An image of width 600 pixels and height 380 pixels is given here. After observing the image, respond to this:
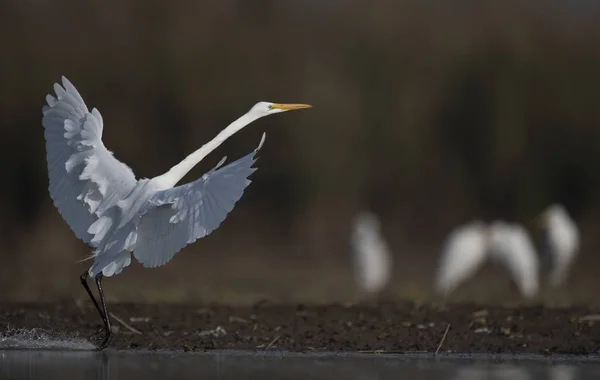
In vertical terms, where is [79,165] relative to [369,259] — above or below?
above

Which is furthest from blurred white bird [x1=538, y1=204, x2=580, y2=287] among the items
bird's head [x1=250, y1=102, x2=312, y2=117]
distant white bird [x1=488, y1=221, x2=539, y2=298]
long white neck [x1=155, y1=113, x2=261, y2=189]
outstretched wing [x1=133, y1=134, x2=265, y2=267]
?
outstretched wing [x1=133, y1=134, x2=265, y2=267]

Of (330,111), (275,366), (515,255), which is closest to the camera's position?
(275,366)

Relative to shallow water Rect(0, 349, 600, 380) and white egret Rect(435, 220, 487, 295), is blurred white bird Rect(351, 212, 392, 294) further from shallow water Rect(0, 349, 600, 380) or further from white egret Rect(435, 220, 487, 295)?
shallow water Rect(0, 349, 600, 380)

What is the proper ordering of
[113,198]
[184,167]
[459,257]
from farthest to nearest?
[459,257] → [184,167] → [113,198]

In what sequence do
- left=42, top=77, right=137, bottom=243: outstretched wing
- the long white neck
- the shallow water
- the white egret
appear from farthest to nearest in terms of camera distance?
the white egret < the long white neck < left=42, top=77, right=137, bottom=243: outstretched wing < the shallow water

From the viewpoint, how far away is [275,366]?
8055 mm

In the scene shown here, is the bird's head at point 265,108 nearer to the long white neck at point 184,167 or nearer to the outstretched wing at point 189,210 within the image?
the long white neck at point 184,167

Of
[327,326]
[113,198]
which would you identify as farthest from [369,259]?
[113,198]

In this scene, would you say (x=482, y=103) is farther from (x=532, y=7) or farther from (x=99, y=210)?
(x=99, y=210)

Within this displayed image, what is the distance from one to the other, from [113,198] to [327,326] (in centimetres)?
208

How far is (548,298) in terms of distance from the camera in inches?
518

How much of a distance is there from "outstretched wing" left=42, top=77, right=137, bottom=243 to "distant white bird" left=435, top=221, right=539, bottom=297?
221 inches

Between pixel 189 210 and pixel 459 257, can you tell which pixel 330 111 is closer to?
pixel 459 257

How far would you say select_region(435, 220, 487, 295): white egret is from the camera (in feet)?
44.9
